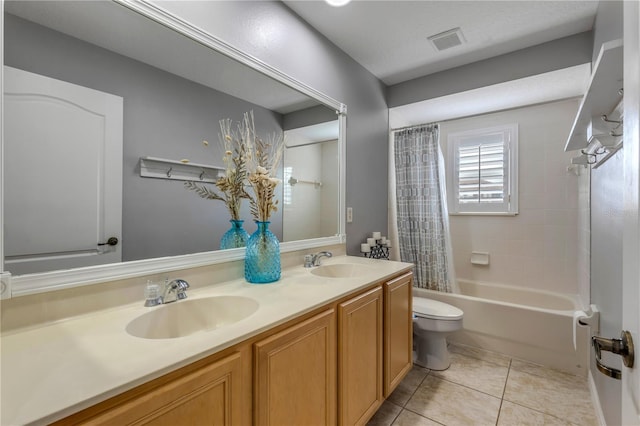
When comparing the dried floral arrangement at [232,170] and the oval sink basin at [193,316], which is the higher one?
the dried floral arrangement at [232,170]

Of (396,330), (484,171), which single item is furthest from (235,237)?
(484,171)

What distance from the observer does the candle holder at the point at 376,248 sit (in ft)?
7.82

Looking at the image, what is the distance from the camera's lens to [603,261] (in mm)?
1563

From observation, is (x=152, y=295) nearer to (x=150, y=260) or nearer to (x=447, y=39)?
(x=150, y=260)

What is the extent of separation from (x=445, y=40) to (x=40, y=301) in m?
2.69

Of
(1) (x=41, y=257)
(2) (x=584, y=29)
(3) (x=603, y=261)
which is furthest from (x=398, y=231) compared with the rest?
(1) (x=41, y=257)

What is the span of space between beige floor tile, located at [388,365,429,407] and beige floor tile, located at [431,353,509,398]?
0.33 ft

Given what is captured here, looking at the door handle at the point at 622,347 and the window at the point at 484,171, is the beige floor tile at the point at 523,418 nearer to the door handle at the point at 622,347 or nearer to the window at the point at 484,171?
the door handle at the point at 622,347

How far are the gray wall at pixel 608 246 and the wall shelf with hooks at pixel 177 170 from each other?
5.95 ft

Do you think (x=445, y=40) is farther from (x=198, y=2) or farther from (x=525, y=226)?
(x=525, y=226)

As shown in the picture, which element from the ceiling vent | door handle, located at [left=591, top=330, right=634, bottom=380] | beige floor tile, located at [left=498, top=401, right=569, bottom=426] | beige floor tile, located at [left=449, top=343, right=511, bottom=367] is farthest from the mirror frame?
beige floor tile, located at [left=449, top=343, right=511, bottom=367]

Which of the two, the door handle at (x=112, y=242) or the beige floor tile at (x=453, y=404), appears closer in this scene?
the door handle at (x=112, y=242)

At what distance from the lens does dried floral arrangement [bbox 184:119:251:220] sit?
142cm

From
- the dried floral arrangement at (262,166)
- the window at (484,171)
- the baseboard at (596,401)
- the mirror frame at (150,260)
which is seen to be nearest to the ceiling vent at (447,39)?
the mirror frame at (150,260)
